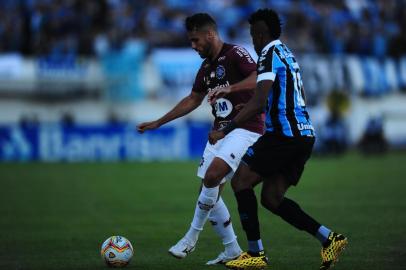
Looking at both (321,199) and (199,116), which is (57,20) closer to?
(199,116)

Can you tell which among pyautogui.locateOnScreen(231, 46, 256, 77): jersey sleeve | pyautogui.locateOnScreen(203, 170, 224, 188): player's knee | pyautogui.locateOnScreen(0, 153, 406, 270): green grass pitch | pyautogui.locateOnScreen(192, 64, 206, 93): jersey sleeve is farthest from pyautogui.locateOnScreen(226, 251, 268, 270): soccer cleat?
pyautogui.locateOnScreen(192, 64, 206, 93): jersey sleeve

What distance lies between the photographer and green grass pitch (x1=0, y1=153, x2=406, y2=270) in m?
9.05

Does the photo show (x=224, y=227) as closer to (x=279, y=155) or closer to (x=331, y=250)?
(x=279, y=155)

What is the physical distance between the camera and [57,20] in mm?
28047

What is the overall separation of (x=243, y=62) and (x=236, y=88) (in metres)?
0.51

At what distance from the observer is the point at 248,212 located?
8227 millimetres

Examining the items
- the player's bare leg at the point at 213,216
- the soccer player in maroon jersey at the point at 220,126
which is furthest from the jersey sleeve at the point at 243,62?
the player's bare leg at the point at 213,216

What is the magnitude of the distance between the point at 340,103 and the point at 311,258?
2326 cm

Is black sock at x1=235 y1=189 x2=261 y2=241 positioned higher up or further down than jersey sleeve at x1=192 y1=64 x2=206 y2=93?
further down

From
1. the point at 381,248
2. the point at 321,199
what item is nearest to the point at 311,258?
the point at 381,248

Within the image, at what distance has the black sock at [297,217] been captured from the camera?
8.12m

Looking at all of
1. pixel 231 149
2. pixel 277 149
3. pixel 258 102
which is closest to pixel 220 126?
pixel 231 149

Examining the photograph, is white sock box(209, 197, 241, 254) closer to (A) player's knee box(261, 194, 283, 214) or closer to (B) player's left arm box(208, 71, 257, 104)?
(A) player's knee box(261, 194, 283, 214)

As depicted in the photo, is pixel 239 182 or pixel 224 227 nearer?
pixel 239 182
